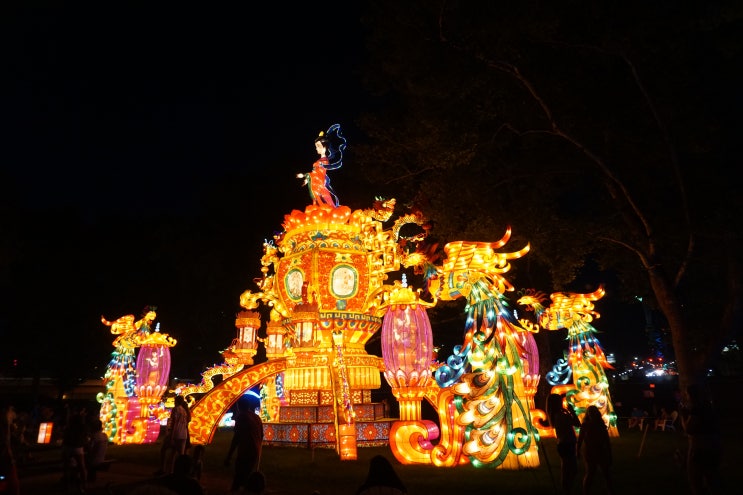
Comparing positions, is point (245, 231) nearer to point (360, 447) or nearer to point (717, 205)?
point (360, 447)

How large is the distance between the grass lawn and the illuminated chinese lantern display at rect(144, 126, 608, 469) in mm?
497

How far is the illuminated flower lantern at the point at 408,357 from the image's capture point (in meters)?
10.1

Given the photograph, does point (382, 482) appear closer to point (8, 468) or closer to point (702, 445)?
point (702, 445)

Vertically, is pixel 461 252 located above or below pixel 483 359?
above

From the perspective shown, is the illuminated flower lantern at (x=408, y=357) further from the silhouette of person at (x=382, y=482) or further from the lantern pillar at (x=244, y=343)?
the lantern pillar at (x=244, y=343)

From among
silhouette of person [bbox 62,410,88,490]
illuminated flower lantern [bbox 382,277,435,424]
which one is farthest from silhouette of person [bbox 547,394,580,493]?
silhouette of person [bbox 62,410,88,490]

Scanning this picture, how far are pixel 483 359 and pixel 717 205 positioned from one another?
6.22 m

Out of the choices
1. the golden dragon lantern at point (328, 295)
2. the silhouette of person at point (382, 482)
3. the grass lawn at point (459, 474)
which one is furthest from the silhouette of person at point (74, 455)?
the silhouette of person at point (382, 482)

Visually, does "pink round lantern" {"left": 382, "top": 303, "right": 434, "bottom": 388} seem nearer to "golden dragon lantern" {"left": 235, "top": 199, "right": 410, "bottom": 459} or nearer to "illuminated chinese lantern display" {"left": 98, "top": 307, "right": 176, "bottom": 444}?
"golden dragon lantern" {"left": 235, "top": 199, "right": 410, "bottom": 459}

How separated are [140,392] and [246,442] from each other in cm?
988

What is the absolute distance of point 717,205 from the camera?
1140 centimetres

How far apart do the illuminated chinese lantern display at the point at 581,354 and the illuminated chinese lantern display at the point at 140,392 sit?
10.0m

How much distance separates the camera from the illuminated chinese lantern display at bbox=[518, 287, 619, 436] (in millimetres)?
13812

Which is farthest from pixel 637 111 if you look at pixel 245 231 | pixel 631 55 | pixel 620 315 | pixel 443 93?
pixel 620 315
